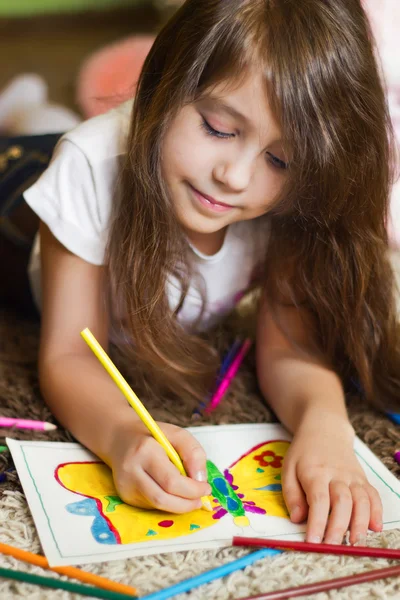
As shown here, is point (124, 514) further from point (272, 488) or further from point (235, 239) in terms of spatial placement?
point (235, 239)

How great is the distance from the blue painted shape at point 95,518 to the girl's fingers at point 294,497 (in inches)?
5.7

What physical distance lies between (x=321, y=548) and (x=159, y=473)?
0.44 feet

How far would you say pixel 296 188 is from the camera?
0.69 m

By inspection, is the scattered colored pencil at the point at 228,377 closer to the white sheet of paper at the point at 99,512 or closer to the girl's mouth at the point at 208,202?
the white sheet of paper at the point at 99,512

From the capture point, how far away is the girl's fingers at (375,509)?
60 cm

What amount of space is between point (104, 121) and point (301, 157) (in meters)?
0.25

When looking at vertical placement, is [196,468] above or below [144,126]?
below

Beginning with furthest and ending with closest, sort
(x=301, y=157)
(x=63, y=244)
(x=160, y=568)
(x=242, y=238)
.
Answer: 1. (x=242, y=238)
2. (x=63, y=244)
3. (x=301, y=157)
4. (x=160, y=568)

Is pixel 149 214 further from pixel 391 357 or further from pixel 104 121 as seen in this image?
pixel 391 357

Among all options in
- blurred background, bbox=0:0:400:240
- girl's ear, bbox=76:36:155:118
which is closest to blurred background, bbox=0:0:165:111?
blurred background, bbox=0:0:400:240

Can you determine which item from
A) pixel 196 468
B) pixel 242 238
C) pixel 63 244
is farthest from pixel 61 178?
pixel 196 468

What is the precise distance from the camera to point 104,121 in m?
0.80

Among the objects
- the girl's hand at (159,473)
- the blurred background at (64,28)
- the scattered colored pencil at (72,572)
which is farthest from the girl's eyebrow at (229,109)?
the blurred background at (64,28)

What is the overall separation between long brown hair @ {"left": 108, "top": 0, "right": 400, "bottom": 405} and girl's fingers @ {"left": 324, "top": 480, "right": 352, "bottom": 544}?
0.21m
